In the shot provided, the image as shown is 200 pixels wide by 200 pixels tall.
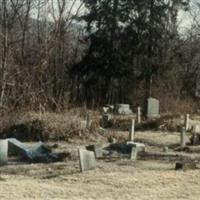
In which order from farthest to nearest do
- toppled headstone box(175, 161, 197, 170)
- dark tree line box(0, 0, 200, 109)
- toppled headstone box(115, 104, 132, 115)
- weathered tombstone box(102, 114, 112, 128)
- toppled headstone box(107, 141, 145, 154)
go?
dark tree line box(0, 0, 200, 109), toppled headstone box(115, 104, 132, 115), weathered tombstone box(102, 114, 112, 128), toppled headstone box(107, 141, 145, 154), toppled headstone box(175, 161, 197, 170)

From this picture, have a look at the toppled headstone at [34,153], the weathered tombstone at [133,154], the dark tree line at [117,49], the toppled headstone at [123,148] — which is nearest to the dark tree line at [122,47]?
the dark tree line at [117,49]

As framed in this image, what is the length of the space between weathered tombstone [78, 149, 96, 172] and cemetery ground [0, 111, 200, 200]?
0.14 m

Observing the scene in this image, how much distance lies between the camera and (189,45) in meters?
57.0

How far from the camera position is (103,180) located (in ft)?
40.3

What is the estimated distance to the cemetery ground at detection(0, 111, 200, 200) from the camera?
11026 mm

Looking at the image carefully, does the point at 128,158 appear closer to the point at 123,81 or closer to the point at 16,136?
the point at 16,136

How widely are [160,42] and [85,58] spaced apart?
5.26 meters

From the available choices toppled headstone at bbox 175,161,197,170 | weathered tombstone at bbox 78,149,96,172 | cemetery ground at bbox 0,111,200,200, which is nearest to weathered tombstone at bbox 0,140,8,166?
cemetery ground at bbox 0,111,200,200

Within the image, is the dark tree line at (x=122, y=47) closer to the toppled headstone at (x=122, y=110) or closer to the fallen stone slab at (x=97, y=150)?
the toppled headstone at (x=122, y=110)

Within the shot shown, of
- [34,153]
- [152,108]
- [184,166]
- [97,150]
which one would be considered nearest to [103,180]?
[184,166]

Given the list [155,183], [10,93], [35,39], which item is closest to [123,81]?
[35,39]

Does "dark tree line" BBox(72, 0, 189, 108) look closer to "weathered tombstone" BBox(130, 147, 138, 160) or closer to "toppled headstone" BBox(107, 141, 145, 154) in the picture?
"toppled headstone" BBox(107, 141, 145, 154)

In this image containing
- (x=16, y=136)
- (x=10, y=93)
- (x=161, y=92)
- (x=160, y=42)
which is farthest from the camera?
(x=160, y=42)

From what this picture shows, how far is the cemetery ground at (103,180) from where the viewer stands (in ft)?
36.2
